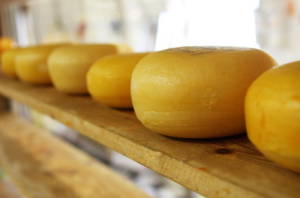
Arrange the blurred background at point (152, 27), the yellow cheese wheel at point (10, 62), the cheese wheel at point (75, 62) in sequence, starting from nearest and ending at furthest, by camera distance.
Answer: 1. the cheese wheel at point (75, 62)
2. the yellow cheese wheel at point (10, 62)
3. the blurred background at point (152, 27)

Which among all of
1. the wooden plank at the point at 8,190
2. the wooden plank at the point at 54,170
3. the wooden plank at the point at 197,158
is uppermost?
the wooden plank at the point at 197,158

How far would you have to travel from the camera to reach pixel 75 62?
1.95 ft

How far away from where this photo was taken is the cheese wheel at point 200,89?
12.9 inches

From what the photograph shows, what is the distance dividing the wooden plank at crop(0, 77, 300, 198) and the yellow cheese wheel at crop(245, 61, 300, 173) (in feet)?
0.08

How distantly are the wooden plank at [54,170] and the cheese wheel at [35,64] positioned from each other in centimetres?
34

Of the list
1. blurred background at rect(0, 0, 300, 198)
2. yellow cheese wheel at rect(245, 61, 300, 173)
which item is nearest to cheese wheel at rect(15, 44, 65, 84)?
yellow cheese wheel at rect(245, 61, 300, 173)

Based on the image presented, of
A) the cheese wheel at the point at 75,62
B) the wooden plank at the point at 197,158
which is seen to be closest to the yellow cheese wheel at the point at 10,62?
the cheese wheel at the point at 75,62

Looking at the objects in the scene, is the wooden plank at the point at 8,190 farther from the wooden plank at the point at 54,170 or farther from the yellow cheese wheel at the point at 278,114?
the yellow cheese wheel at the point at 278,114

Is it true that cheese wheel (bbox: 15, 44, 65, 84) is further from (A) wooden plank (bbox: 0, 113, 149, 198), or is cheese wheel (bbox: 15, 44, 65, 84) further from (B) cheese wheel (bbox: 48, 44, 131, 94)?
(A) wooden plank (bbox: 0, 113, 149, 198)

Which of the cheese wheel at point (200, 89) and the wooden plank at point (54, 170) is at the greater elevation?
the cheese wheel at point (200, 89)

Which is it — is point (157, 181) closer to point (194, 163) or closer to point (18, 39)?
point (194, 163)

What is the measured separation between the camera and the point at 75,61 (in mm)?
595

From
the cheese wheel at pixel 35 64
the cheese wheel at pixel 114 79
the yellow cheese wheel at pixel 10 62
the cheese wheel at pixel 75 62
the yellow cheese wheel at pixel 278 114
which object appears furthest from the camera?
the yellow cheese wheel at pixel 10 62

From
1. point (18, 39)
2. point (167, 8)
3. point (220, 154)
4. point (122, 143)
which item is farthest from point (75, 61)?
point (18, 39)
